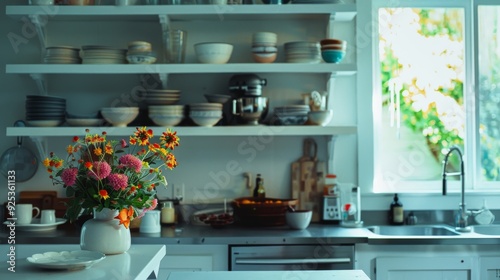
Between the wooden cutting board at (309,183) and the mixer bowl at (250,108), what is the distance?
42 centimetres

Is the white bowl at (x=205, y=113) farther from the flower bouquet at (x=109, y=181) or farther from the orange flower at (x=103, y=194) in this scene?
the orange flower at (x=103, y=194)

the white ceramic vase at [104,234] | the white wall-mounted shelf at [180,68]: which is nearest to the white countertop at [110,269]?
the white ceramic vase at [104,234]

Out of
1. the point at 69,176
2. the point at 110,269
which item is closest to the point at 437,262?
the point at 110,269

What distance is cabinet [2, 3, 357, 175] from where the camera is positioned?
12.3 ft

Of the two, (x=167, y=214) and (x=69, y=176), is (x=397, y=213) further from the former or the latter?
(x=69, y=176)

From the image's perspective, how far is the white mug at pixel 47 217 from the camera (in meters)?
3.71

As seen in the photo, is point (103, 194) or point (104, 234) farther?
point (104, 234)

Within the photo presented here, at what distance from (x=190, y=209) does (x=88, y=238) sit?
1556mm

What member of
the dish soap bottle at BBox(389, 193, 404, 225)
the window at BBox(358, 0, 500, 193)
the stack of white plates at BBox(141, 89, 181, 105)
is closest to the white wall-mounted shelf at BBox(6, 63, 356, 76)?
the stack of white plates at BBox(141, 89, 181, 105)

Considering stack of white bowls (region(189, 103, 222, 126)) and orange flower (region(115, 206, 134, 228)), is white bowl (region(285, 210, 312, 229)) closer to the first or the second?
stack of white bowls (region(189, 103, 222, 126))

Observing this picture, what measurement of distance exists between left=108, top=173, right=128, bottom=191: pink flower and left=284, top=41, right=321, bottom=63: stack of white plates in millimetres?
1688

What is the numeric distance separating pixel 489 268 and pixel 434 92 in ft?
4.09

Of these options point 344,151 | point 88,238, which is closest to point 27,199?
point 88,238

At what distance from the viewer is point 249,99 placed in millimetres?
3846
